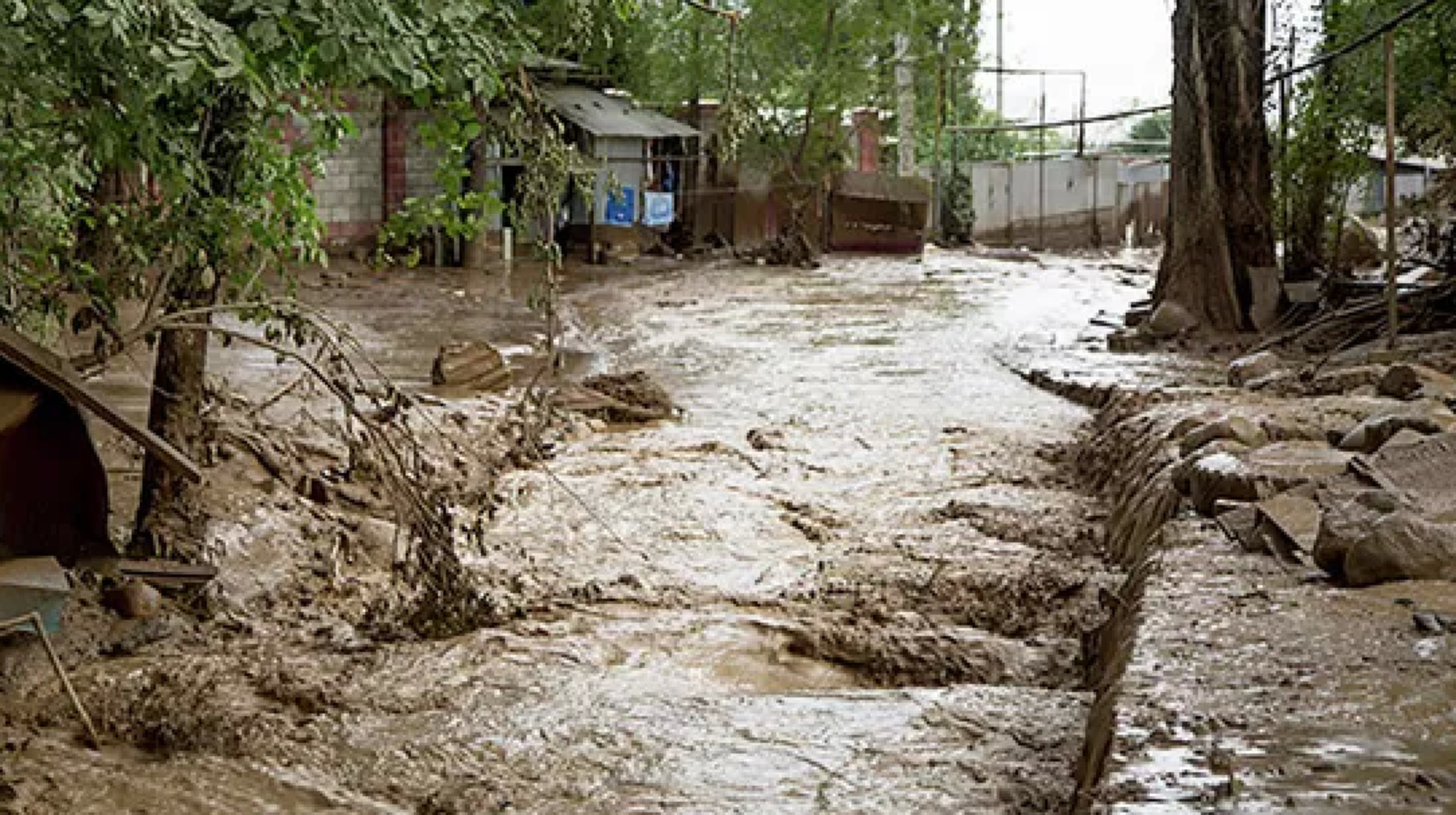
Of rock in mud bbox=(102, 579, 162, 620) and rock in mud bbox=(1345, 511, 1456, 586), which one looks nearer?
rock in mud bbox=(1345, 511, 1456, 586)

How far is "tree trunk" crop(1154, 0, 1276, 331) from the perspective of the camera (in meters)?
15.0

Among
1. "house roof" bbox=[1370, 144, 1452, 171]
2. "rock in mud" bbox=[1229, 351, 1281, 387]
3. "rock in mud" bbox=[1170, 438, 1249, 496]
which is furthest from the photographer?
"house roof" bbox=[1370, 144, 1452, 171]

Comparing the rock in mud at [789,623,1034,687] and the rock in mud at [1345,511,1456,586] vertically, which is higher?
the rock in mud at [1345,511,1456,586]

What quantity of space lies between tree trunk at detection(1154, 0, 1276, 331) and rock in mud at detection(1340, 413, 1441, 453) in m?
7.76

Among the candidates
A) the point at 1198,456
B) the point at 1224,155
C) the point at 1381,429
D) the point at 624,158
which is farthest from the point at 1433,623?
the point at 624,158

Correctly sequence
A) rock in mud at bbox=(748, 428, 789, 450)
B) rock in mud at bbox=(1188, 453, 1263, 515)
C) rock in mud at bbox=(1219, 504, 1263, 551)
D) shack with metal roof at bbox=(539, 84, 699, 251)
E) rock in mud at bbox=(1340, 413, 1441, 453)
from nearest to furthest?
rock in mud at bbox=(1219, 504, 1263, 551) → rock in mud at bbox=(1188, 453, 1263, 515) → rock in mud at bbox=(1340, 413, 1441, 453) → rock in mud at bbox=(748, 428, 789, 450) → shack with metal roof at bbox=(539, 84, 699, 251)

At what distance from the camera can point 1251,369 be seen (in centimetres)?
1159

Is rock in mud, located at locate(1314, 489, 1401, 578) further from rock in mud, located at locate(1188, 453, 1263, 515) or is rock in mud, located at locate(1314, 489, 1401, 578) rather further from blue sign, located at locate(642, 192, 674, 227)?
blue sign, located at locate(642, 192, 674, 227)

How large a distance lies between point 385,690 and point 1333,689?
333 cm

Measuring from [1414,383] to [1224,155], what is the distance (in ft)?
21.9

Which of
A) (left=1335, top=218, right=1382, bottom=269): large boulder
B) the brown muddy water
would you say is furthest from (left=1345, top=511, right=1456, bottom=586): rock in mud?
(left=1335, top=218, right=1382, bottom=269): large boulder

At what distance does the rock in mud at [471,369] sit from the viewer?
12875 mm

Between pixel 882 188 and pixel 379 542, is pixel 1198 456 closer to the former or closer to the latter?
pixel 379 542

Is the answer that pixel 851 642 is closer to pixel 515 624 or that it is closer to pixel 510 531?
pixel 515 624
